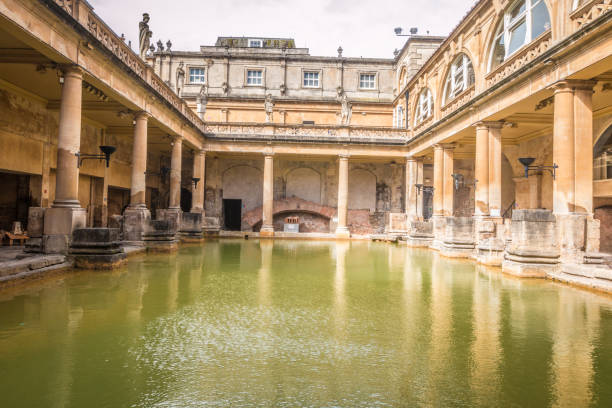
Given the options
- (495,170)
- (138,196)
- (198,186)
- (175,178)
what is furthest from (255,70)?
(495,170)

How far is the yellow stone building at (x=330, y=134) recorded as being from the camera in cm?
942

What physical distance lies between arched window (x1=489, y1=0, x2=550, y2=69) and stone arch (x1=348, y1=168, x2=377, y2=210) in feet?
48.7

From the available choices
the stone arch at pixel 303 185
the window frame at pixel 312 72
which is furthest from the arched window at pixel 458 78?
the window frame at pixel 312 72

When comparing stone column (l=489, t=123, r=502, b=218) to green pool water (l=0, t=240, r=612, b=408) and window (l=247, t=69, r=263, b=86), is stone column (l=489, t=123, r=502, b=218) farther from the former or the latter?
window (l=247, t=69, r=263, b=86)

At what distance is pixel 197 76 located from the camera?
29.5m

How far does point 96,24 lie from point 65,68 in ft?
5.29

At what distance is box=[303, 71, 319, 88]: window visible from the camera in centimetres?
2994

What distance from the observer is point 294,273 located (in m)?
9.27

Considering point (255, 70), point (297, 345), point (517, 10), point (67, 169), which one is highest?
point (255, 70)

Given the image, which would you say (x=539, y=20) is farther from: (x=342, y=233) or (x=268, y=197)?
(x=268, y=197)

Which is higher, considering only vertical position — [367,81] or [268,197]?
[367,81]

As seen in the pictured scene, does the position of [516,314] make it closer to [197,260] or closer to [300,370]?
[300,370]

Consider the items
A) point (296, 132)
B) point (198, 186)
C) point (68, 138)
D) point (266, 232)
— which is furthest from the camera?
point (296, 132)

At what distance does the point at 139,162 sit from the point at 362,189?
711 inches
